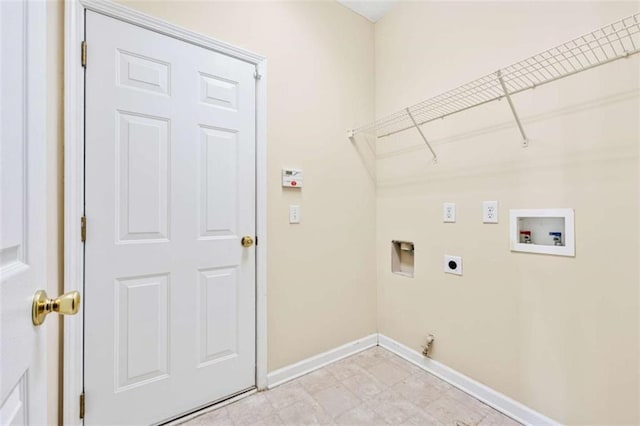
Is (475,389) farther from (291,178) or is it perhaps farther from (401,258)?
(291,178)

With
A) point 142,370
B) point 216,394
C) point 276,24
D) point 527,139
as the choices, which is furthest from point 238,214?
point 527,139

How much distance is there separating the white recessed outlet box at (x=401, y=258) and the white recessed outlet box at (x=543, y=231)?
0.75 m

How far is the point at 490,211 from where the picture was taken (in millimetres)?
1665

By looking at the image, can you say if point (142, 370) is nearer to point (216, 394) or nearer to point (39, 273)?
point (216, 394)

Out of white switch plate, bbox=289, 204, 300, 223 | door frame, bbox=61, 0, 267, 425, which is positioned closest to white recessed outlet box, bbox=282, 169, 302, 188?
white switch plate, bbox=289, 204, 300, 223

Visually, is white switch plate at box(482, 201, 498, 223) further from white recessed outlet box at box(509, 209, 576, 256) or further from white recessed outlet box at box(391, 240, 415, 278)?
white recessed outlet box at box(391, 240, 415, 278)

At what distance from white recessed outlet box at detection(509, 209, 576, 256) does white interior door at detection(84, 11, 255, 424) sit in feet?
4.93

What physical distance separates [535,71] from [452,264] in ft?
3.82

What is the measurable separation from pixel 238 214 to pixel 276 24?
1.28 meters

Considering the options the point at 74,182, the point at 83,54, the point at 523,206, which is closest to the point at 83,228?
the point at 74,182

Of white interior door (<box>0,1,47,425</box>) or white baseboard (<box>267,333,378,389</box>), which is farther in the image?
white baseboard (<box>267,333,378,389</box>)

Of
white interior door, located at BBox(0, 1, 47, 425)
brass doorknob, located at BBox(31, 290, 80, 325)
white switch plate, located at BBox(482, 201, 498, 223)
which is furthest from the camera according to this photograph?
white switch plate, located at BBox(482, 201, 498, 223)

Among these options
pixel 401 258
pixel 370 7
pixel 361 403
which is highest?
pixel 370 7

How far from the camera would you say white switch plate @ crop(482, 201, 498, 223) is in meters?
1.64
